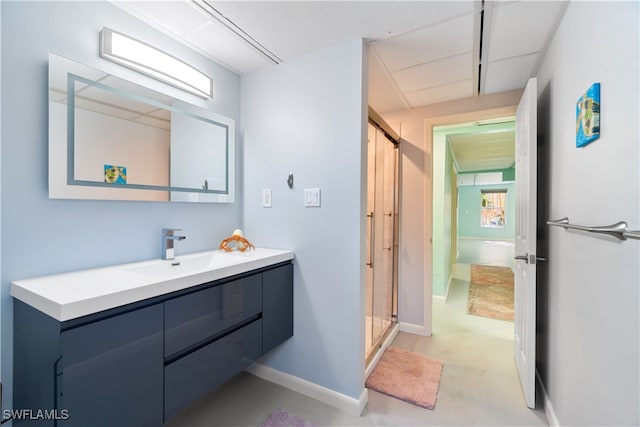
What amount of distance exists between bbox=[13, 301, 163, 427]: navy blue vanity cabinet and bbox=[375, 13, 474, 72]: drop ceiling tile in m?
1.96

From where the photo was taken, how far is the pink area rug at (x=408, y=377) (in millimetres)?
1829

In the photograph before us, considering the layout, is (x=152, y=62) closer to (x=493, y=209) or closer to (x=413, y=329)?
(x=413, y=329)

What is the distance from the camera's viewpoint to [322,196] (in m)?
1.79

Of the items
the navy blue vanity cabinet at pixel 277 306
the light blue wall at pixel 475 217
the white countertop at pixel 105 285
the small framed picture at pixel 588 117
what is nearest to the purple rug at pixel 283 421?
the navy blue vanity cabinet at pixel 277 306

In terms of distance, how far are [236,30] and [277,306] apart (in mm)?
1701

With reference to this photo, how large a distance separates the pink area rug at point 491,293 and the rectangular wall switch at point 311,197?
272 cm

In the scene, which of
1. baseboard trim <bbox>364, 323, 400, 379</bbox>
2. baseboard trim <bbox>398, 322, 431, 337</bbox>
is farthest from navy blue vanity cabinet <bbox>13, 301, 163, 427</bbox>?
baseboard trim <bbox>398, 322, 431, 337</bbox>

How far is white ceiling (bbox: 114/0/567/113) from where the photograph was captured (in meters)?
1.42

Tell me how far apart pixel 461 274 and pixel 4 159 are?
20.0 feet

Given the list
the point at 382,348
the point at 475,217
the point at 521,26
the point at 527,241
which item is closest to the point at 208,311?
the point at 382,348

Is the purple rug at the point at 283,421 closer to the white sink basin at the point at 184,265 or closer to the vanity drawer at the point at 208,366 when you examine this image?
the vanity drawer at the point at 208,366

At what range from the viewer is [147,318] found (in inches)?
43.4

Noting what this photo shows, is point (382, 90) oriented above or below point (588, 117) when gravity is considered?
above

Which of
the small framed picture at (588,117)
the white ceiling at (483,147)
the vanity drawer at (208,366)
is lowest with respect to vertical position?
the vanity drawer at (208,366)
